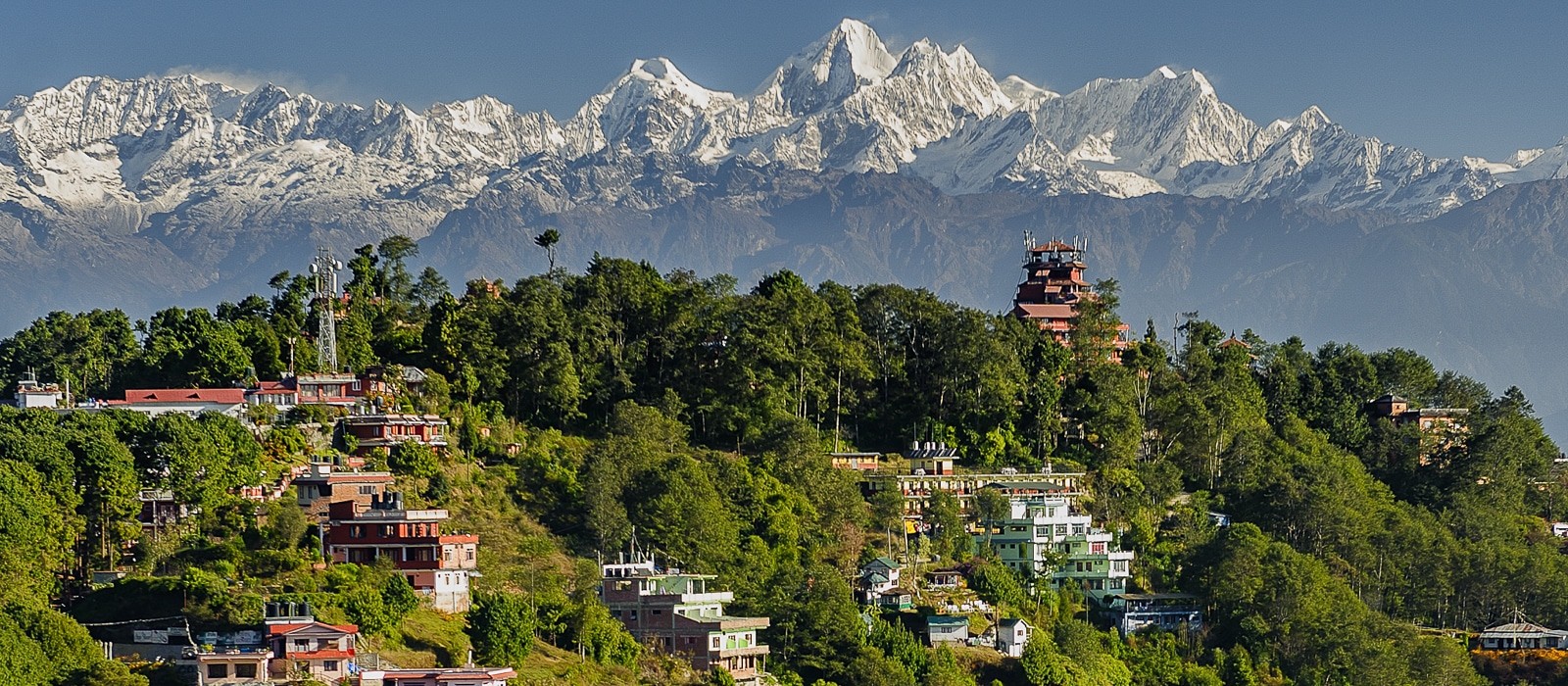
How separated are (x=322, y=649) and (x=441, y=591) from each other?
10504mm

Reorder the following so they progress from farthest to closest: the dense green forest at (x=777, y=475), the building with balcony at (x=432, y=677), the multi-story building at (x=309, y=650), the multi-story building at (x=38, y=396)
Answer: the multi-story building at (x=38, y=396), the dense green forest at (x=777, y=475), the building with balcony at (x=432, y=677), the multi-story building at (x=309, y=650)

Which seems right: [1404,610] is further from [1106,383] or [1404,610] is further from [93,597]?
[93,597]

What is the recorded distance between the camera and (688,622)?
8812 centimetres

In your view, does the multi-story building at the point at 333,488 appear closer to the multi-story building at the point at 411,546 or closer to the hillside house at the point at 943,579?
the multi-story building at the point at 411,546

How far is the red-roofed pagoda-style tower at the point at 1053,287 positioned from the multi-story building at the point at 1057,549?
1127 inches

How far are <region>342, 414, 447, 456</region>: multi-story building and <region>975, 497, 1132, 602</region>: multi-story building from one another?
24.7m

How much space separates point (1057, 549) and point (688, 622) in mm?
23227

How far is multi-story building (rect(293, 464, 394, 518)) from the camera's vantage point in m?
88.9

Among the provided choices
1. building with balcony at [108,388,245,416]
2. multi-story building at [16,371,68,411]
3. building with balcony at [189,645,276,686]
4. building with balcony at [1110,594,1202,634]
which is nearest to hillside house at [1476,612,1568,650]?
building with balcony at [1110,594,1202,634]

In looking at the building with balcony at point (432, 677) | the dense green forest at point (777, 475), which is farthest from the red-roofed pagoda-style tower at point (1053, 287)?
the building with balcony at point (432, 677)

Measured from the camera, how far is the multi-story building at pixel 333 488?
292 feet

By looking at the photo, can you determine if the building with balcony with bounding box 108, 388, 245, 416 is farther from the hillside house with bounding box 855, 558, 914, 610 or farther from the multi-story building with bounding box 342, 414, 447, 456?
the hillside house with bounding box 855, 558, 914, 610

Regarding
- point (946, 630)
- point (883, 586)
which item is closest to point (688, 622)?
point (883, 586)

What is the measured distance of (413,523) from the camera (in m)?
85.9
